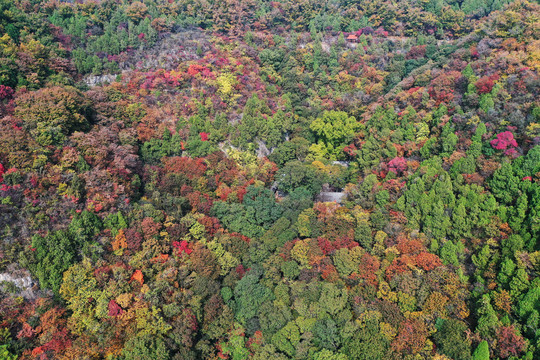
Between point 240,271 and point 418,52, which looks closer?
point 240,271

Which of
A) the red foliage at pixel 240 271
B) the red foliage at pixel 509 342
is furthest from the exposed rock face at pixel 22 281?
the red foliage at pixel 509 342

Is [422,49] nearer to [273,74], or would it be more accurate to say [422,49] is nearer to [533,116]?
[273,74]

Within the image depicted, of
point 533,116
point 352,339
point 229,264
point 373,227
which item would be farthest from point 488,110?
point 229,264

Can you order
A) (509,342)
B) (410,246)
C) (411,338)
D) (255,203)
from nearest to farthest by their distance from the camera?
1. (509,342)
2. (411,338)
3. (410,246)
4. (255,203)

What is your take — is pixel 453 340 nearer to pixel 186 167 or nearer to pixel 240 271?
pixel 240 271

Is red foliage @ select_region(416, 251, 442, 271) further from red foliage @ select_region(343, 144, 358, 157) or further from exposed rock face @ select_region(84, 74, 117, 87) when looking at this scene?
exposed rock face @ select_region(84, 74, 117, 87)

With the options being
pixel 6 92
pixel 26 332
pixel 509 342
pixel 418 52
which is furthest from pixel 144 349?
pixel 418 52

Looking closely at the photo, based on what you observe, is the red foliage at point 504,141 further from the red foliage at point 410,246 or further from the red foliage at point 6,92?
the red foliage at point 6,92

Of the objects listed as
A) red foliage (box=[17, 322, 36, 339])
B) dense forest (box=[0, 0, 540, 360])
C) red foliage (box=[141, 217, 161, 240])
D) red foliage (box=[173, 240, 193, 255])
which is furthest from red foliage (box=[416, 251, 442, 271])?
red foliage (box=[17, 322, 36, 339])
